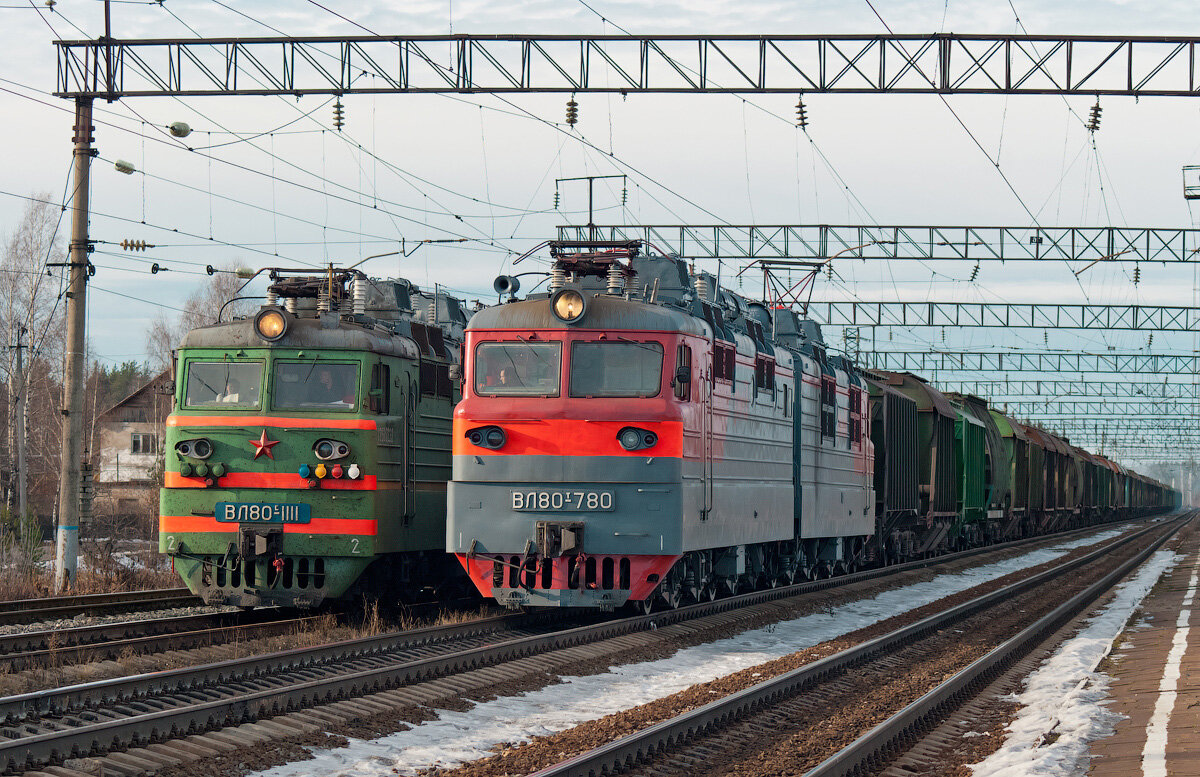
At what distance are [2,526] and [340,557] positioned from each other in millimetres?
13526

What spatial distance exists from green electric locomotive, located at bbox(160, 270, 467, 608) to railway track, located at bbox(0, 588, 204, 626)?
5.22 ft

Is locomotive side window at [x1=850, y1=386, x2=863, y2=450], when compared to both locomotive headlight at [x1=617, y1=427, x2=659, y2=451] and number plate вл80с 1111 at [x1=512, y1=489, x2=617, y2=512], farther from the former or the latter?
number plate вл80с 1111 at [x1=512, y1=489, x2=617, y2=512]

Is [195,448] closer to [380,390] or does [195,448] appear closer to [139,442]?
[380,390]

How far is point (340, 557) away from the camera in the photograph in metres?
14.8

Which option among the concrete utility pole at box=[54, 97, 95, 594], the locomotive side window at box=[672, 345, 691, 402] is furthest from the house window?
the locomotive side window at box=[672, 345, 691, 402]

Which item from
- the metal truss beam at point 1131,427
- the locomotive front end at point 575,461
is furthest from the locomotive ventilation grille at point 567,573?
the metal truss beam at point 1131,427

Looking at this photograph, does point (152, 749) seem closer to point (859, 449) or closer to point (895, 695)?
point (895, 695)

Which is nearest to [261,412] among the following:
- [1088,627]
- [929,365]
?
[1088,627]

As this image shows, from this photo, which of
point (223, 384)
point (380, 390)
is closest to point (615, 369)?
point (380, 390)

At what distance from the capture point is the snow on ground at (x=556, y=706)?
8.54m

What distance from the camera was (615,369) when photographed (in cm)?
1466

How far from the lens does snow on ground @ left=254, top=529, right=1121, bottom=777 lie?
8.54 meters

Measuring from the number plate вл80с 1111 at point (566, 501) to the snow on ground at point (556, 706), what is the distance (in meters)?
1.74

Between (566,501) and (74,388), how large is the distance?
28.3 ft
